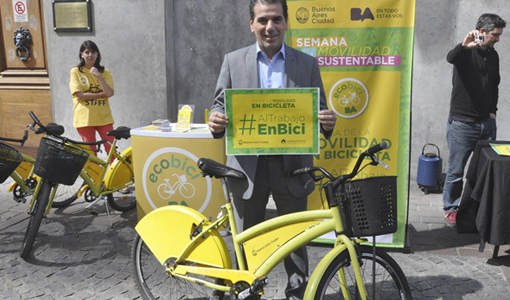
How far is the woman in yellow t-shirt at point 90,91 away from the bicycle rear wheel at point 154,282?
2.59 meters

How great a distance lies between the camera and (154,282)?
A: 3.91 meters

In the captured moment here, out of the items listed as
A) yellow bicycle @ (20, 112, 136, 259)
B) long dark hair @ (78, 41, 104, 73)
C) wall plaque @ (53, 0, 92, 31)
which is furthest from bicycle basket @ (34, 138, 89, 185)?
wall plaque @ (53, 0, 92, 31)

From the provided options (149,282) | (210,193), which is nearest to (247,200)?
(149,282)

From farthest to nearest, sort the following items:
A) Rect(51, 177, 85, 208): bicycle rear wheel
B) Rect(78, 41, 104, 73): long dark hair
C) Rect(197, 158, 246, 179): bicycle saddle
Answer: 1. Rect(78, 41, 104, 73): long dark hair
2. Rect(51, 177, 85, 208): bicycle rear wheel
3. Rect(197, 158, 246, 179): bicycle saddle

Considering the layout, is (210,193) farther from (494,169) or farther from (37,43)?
(37,43)

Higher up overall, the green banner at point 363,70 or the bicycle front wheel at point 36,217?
the green banner at point 363,70

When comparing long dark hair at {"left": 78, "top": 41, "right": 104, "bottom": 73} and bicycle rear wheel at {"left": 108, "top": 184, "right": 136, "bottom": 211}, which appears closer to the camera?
bicycle rear wheel at {"left": 108, "top": 184, "right": 136, "bottom": 211}

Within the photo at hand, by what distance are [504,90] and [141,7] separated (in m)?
4.95

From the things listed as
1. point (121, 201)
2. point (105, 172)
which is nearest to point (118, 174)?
point (105, 172)

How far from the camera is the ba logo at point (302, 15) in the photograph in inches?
168

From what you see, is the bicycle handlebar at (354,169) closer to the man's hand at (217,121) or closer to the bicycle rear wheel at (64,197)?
the man's hand at (217,121)

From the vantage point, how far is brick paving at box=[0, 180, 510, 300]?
3.83 meters

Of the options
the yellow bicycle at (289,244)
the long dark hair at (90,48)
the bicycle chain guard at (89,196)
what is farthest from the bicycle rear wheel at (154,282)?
the long dark hair at (90,48)

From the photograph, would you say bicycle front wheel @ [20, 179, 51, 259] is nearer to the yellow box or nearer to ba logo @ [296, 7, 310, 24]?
the yellow box
